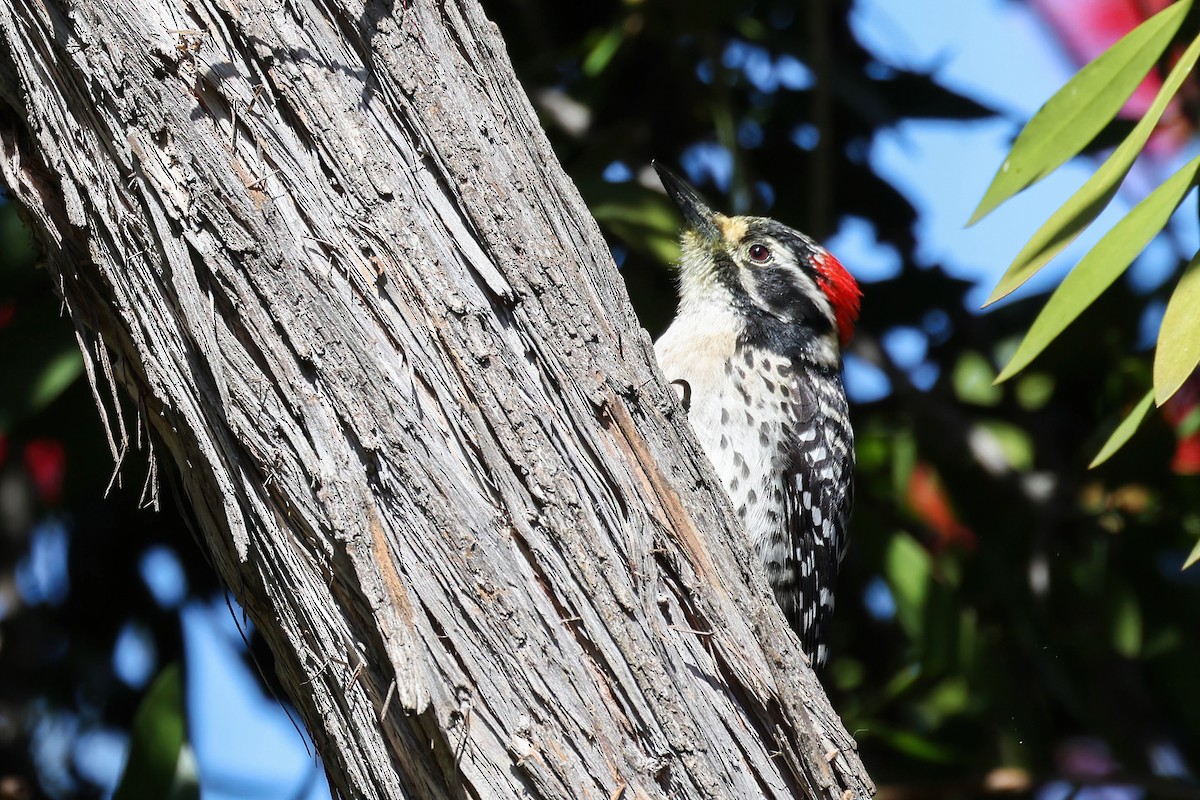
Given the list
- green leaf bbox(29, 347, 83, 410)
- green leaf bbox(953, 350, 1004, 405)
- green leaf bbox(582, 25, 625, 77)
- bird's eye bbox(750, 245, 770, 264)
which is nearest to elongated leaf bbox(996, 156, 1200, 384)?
bird's eye bbox(750, 245, 770, 264)

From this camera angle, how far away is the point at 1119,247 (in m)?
2.28

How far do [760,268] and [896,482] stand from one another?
1.30 m

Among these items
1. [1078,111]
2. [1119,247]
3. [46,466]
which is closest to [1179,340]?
[1119,247]

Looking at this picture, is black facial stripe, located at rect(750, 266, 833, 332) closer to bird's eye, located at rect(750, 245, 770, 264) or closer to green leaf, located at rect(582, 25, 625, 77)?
bird's eye, located at rect(750, 245, 770, 264)

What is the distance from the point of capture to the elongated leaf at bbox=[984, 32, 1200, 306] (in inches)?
86.4

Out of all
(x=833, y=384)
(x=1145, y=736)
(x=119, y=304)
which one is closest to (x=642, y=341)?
(x=119, y=304)

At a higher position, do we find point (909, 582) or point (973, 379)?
point (973, 379)

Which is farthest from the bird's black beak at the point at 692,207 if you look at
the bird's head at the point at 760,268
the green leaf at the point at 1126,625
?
the green leaf at the point at 1126,625

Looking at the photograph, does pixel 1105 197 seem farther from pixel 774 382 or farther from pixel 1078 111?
pixel 774 382

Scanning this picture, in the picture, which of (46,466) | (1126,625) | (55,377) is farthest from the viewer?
(1126,625)

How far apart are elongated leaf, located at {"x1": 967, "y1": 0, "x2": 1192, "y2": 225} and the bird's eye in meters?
1.56

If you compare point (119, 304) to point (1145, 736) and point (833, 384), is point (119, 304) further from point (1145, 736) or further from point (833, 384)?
point (1145, 736)

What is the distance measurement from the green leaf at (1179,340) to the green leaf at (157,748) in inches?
102

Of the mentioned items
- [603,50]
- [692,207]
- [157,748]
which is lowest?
[157,748]
